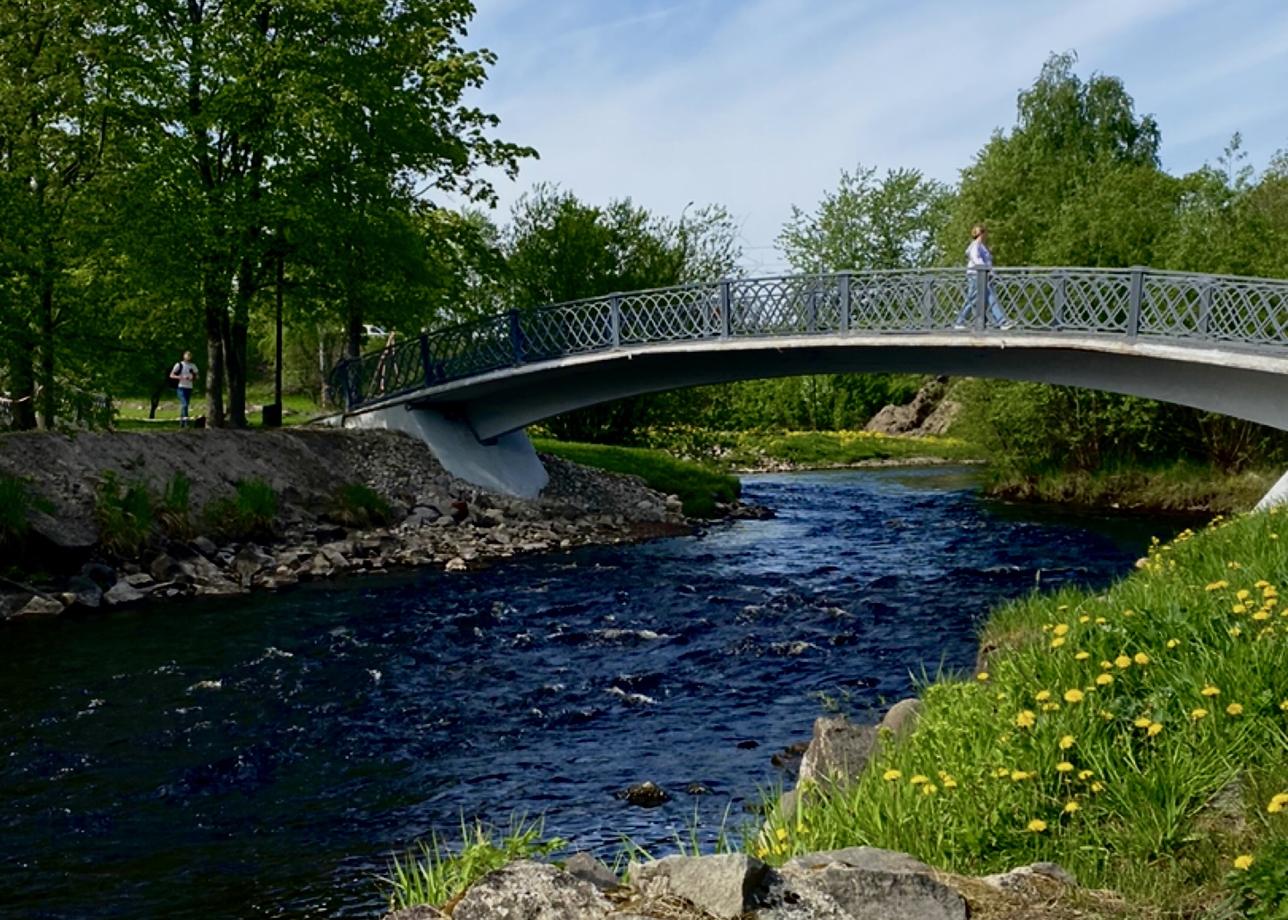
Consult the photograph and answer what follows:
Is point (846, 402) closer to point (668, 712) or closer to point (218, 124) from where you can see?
point (218, 124)

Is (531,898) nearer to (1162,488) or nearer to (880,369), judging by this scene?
(880,369)

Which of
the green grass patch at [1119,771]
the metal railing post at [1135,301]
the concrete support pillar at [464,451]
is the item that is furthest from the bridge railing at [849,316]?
the green grass patch at [1119,771]

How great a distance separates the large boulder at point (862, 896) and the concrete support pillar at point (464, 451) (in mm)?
21546

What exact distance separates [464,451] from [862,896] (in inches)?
888

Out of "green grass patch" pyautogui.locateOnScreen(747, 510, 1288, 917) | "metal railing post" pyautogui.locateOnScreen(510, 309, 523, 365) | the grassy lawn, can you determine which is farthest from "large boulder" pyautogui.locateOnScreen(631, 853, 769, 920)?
the grassy lawn

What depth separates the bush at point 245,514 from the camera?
19.8m

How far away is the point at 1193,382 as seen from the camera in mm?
19234

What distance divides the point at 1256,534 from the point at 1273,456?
18928mm

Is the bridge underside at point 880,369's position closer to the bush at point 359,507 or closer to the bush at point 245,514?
the bush at point 359,507

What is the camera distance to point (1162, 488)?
2717 centimetres

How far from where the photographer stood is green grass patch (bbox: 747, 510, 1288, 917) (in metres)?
4.63

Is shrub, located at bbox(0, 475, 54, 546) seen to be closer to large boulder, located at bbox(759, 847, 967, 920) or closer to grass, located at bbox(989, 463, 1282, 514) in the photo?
large boulder, located at bbox(759, 847, 967, 920)

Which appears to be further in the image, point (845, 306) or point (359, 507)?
point (359, 507)

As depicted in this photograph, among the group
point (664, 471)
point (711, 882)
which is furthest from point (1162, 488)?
point (711, 882)
